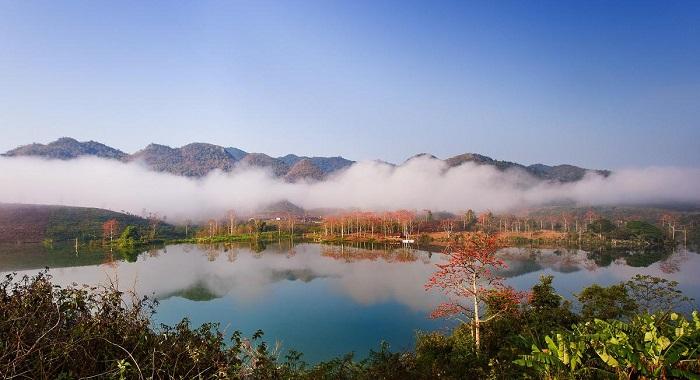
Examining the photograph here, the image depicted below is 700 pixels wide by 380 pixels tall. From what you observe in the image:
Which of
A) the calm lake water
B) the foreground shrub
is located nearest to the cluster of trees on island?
the foreground shrub

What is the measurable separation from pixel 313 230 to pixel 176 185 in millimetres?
145830

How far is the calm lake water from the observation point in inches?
666

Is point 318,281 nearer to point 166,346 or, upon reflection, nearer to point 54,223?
point 166,346

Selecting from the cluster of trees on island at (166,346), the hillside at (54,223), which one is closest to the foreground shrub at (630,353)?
the cluster of trees on island at (166,346)

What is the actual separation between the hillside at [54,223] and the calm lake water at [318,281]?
2876 centimetres

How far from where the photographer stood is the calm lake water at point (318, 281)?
55.5ft

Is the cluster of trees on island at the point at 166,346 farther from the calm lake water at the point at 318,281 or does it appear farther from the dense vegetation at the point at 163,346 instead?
the calm lake water at the point at 318,281

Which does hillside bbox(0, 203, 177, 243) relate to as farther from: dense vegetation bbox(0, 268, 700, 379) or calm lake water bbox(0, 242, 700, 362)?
dense vegetation bbox(0, 268, 700, 379)

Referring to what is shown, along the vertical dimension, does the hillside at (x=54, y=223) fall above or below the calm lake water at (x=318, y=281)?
above

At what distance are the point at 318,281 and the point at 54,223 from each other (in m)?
75.3

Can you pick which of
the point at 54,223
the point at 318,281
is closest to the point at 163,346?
the point at 318,281

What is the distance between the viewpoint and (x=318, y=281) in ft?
97.7

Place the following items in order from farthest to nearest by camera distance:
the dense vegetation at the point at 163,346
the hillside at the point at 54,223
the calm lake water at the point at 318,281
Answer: the hillside at the point at 54,223 → the calm lake water at the point at 318,281 → the dense vegetation at the point at 163,346

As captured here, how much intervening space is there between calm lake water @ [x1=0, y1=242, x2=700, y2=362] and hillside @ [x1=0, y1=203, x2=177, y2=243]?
2876 cm
